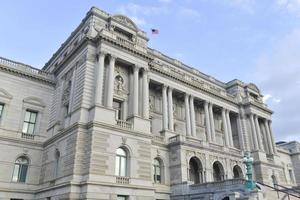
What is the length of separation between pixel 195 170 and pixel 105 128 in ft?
48.5

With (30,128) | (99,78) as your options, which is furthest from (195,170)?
(30,128)

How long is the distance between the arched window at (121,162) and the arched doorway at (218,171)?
14491mm

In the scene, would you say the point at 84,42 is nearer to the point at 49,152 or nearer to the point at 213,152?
the point at 49,152

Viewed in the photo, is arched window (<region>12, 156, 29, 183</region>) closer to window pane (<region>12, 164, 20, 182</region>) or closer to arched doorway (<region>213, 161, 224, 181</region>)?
window pane (<region>12, 164, 20, 182</region>)

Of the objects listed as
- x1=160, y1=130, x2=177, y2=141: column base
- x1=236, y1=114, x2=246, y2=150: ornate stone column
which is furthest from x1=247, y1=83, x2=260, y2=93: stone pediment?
x1=160, y1=130, x2=177, y2=141: column base

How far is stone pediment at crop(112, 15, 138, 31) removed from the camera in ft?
116

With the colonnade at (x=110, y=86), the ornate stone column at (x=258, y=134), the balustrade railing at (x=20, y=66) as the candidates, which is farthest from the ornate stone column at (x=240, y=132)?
the balustrade railing at (x=20, y=66)

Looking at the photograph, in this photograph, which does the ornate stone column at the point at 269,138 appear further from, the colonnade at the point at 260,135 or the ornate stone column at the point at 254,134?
the ornate stone column at the point at 254,134

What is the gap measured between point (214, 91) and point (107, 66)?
21222mm

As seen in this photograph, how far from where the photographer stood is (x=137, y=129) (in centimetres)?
3017

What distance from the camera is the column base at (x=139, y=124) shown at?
99.3 ft

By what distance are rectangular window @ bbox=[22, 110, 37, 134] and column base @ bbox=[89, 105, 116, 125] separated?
33.1ft

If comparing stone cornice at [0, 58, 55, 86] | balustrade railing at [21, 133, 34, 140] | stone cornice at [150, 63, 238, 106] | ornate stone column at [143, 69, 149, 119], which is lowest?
balustrade railing at [21, 133, 34, 140]

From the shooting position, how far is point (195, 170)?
36156mm
